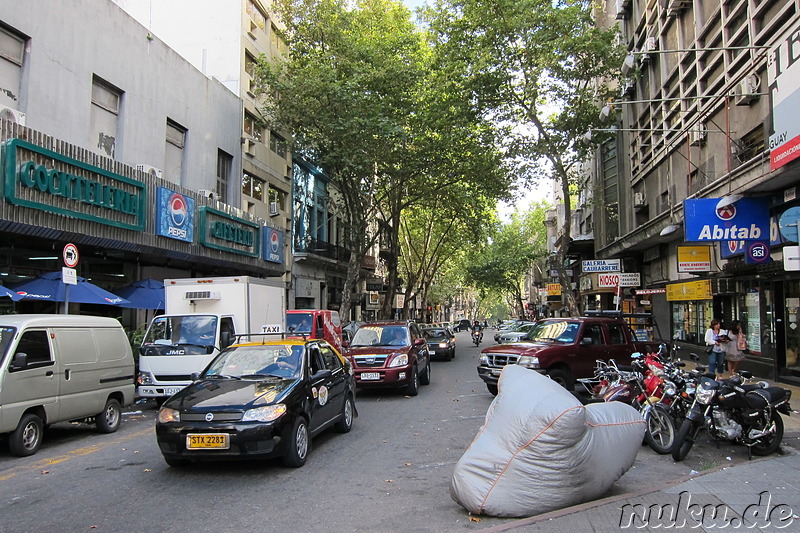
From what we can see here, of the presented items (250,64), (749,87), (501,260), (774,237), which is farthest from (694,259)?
(501,260)

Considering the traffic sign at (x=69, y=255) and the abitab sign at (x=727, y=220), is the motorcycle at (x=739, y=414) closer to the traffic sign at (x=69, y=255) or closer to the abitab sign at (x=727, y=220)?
the abitab sign at (x=727, y=220)

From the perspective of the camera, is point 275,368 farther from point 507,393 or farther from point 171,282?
point 171,282

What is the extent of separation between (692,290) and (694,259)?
205 cm

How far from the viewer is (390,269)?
31859 mm

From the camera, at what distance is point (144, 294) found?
16625 mm

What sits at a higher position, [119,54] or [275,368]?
[119,54]

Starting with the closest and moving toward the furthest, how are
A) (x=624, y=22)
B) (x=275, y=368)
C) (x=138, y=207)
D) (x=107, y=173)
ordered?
(x=275, y=368)
(x=107, y=173)
(x=138, y=207)
(x=624, y=22)

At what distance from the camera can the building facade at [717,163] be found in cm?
1183

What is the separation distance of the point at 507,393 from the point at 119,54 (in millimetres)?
16666

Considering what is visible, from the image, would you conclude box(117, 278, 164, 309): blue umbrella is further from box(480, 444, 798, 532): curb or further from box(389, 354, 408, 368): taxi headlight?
box(480, 444, 798, 532): curb

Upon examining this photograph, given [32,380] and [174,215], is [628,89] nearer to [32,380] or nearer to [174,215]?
[174,215]

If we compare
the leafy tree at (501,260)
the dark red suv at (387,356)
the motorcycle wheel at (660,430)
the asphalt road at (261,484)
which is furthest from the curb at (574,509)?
the leafy tree at (501,260)

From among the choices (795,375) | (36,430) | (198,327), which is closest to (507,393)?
(36,430)

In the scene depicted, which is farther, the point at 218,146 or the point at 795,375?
the point at 218,146
